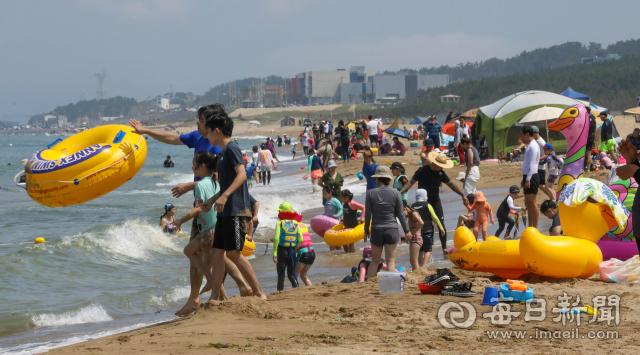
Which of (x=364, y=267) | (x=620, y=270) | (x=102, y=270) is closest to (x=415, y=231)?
(x=364, y=267)

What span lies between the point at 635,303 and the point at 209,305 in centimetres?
361

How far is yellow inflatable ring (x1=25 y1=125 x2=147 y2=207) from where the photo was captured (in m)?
6.12

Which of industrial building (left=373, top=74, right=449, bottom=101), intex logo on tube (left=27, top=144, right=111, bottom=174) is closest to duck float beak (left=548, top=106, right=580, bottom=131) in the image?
intex logo on tube (left=27, top=144, right=111, bottom=174)

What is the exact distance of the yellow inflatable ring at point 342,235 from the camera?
9.36 m

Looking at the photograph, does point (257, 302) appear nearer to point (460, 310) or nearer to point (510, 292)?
point (460, 310)

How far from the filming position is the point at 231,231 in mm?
5086

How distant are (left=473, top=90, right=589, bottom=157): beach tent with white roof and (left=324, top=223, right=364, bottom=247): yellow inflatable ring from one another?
41.7 ft

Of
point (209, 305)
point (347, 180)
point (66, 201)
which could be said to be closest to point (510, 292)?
point (209, 305)

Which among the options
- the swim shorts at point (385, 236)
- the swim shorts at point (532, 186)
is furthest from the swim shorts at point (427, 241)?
the swim shorts at point (532, 186)

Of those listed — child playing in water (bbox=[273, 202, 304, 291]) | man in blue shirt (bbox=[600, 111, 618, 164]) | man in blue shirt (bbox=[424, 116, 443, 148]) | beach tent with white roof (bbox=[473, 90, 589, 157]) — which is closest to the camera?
child playing in water (bbox=[273, 202, 304, 291])

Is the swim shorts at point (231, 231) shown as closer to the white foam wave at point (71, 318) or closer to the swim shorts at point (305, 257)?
the swim shorts at point (305, 257)

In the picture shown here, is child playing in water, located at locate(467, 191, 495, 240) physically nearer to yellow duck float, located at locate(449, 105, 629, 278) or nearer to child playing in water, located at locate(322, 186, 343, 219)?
yellow duck float, located at locate(449, 105, 629, 278)

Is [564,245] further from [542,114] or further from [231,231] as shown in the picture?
[542,114]

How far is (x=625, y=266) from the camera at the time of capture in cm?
614
